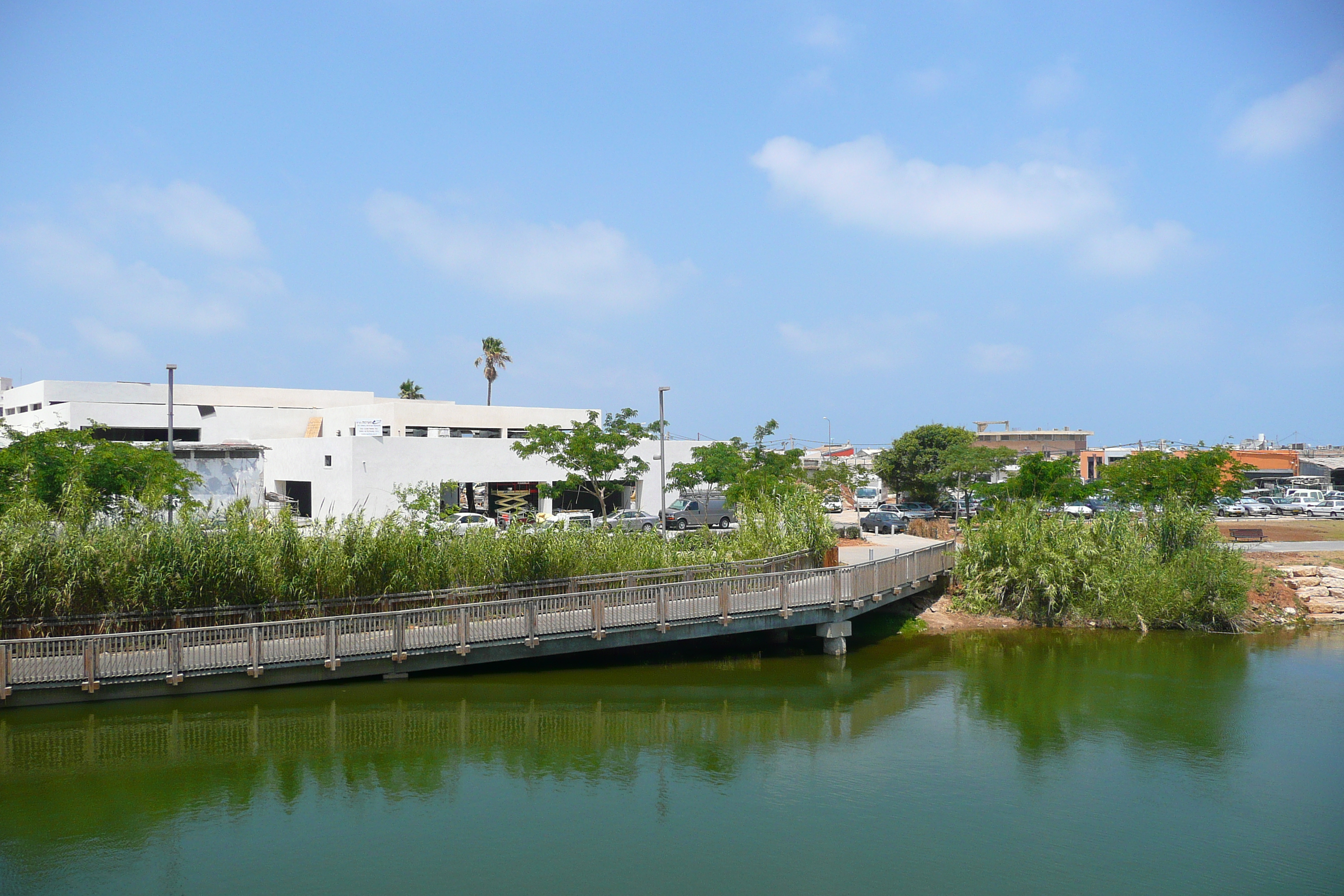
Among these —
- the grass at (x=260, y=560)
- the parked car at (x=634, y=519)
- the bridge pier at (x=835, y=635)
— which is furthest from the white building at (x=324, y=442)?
the bridge pier at (x=835, y=635)

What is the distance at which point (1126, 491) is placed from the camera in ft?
126

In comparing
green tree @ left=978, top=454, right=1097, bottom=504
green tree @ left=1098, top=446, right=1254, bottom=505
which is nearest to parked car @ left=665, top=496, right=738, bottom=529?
green tree @ left=978, top=454, right=1097, bottom=504

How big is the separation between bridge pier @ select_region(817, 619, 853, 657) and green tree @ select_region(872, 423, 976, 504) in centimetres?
3294

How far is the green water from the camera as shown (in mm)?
13211

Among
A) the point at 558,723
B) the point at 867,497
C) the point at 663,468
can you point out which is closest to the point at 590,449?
the point at 663,468

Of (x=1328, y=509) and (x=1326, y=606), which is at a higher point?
(x=1328, y=509)

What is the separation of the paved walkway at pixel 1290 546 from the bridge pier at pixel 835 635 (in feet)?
31.7

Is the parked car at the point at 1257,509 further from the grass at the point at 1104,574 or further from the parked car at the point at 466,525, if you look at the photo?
the parked car at the point at 466,525

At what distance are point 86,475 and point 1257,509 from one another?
205 feet

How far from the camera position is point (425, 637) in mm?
20703

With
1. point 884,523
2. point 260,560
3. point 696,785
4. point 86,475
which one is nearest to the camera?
point 696,785

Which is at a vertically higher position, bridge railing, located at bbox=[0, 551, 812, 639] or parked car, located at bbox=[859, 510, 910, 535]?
parked car, located at bbox=[859, 510, 910, 535]

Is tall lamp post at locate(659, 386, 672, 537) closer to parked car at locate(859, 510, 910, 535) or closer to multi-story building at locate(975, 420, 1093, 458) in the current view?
parked car at locate(859, 510, 910, 535)

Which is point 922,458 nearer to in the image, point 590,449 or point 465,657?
point 590,449
